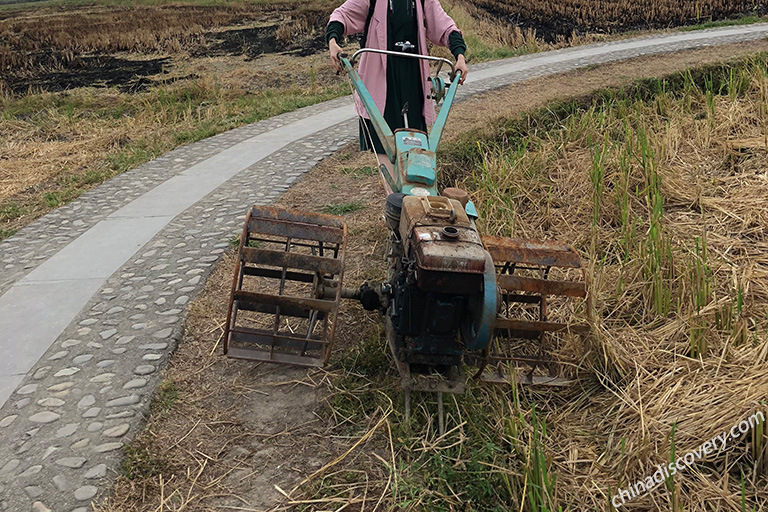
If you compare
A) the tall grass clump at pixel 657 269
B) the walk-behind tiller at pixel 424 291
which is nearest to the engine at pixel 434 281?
the walk-behind tiller at pixel 424 291

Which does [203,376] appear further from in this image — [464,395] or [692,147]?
[692,147]

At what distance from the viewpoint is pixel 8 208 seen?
5.65 m

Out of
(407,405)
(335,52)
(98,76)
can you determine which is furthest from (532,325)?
(98,76)

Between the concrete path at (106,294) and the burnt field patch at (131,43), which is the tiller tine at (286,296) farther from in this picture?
the burnt field patch at (131,43)

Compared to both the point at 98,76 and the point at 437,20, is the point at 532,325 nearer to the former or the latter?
the point at 437,20

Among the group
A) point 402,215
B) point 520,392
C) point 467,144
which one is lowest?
point 520,392

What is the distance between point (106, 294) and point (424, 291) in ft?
7.86

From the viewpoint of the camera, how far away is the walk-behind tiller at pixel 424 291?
95.0 inches

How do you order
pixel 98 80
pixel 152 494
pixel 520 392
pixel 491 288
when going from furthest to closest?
pixel 98 80 → pixel 520 392 → pixel 152 494 → pixel 491 288

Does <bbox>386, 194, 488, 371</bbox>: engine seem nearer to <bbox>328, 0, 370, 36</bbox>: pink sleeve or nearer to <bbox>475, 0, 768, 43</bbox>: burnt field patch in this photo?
<bbox>328, 0, 370, 36</bbox>: pink sleeve

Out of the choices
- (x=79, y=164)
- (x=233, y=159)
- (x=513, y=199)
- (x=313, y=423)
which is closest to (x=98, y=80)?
(x=79, y=164)

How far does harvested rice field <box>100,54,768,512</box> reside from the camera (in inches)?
98.6

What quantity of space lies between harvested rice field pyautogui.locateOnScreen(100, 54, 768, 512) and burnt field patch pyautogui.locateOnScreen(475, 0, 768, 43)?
10244 mm

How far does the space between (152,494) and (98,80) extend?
11638 millimetres
